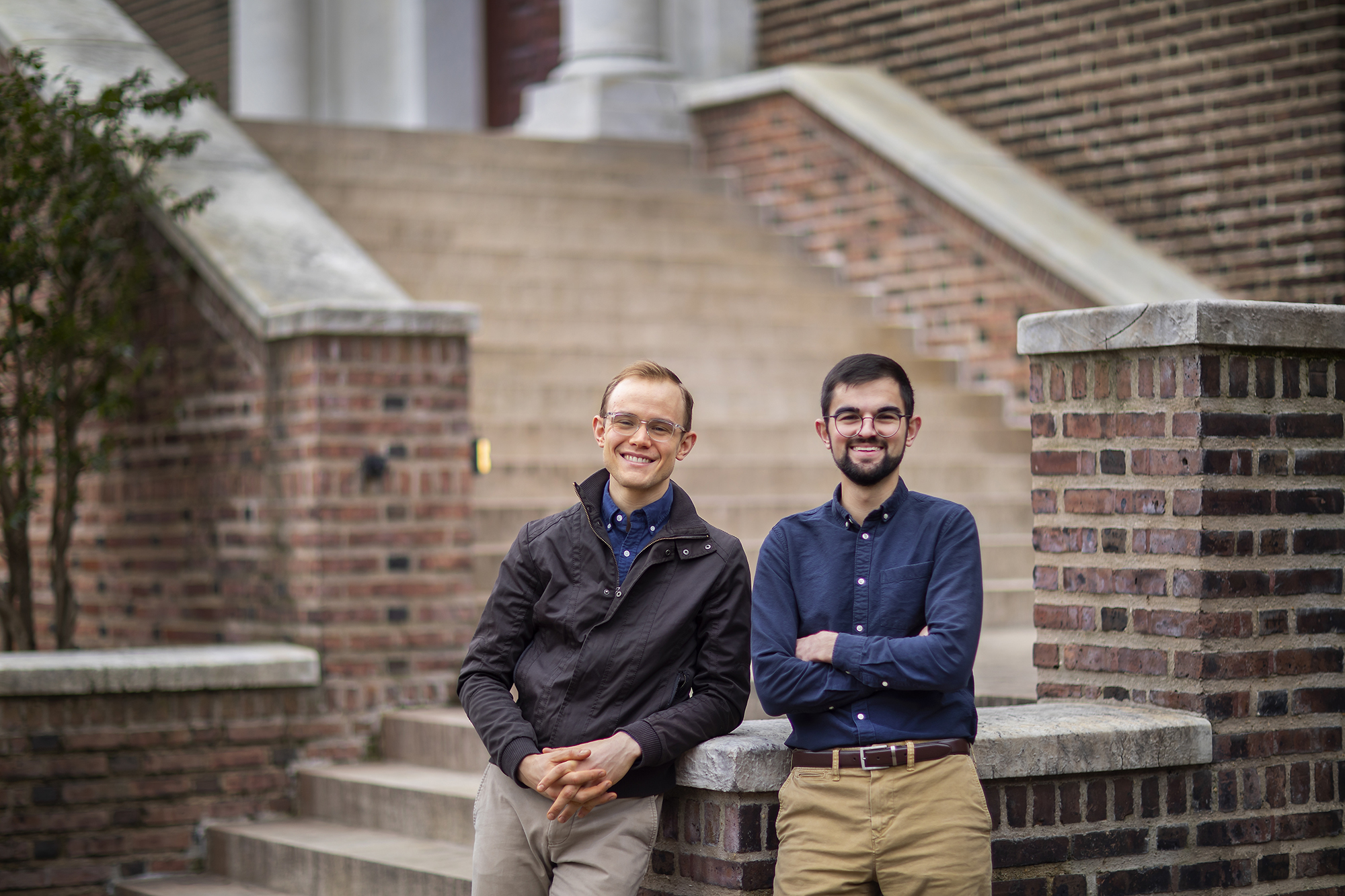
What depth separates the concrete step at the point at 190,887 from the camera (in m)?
5.38

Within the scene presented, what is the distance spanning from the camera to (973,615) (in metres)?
3.20

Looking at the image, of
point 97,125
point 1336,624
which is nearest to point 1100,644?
point 1336,624

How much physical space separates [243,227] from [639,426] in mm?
3604

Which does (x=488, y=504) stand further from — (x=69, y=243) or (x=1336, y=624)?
(x=1336, y=624)

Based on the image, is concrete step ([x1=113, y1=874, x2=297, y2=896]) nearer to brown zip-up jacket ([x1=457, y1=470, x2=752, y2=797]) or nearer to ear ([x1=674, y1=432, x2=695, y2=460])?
brown zip-up jacket ([x1=457, y1=470, x2=752, y2=797])

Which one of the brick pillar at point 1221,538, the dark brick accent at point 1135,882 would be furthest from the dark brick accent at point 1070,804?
the brick pillar at point 1221,538

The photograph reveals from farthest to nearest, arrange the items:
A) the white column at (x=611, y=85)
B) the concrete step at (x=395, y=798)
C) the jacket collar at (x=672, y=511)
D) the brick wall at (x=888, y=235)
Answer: the white column at (x=611, y=85) < the brick wall at (x=888, y=235) < the concrete step at (x=395, y=798) < the jacket collar at (x=672, y=511)

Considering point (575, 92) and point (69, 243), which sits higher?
point (575, 92)

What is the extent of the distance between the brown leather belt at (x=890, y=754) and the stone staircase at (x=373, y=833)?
1.63 metres

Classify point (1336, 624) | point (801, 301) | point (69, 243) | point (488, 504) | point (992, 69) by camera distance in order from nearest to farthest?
point (1336, 624) → point (69, 243) → point (488, 504) → point (801, 301) → point (992, 69)

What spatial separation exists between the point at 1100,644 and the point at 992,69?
256 inches

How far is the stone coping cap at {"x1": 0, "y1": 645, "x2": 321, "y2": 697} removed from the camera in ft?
17.8

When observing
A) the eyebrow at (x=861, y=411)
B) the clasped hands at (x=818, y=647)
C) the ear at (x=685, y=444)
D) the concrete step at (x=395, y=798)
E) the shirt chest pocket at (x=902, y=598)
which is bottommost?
the concrete step at (x=395, y=798)

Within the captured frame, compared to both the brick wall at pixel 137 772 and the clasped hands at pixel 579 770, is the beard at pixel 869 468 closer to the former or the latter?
the clasped hands at pixel 579 770
